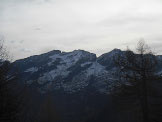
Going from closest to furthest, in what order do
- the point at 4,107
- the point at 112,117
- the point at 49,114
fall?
1. the point at 4,107
2. the point at 49,114
3. the point at 112,117

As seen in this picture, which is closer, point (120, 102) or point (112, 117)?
point (120, 102)

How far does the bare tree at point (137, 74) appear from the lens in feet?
69.9

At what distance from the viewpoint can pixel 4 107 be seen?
1891 centimetres

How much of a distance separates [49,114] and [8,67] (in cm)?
3208

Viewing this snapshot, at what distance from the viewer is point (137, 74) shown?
21719 mm

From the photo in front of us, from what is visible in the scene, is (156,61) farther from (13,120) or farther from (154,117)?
(13,120)

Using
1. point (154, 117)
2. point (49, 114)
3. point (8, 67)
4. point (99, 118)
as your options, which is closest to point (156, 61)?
point (154, 117)

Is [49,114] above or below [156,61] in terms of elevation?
below

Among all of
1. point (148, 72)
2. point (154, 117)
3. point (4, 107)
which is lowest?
point (154, 117)

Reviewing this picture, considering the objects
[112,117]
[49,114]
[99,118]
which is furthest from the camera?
[99,118]

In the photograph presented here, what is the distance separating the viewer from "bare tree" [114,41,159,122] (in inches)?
838

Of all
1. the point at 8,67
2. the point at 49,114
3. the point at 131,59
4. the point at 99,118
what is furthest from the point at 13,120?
the point at 99,118

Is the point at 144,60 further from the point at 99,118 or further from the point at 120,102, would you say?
the point at 99,118

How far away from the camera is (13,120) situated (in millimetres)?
19438
